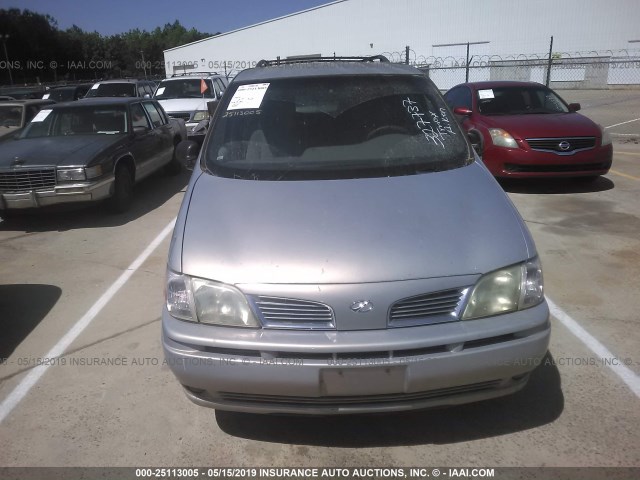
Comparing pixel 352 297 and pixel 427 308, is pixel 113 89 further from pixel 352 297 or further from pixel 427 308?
pixel 427 308

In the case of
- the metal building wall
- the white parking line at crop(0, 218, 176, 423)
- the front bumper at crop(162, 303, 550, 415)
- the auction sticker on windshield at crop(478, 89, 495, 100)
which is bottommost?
the white parking line at crop(0, 218, 176, 423)

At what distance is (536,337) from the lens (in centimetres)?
234

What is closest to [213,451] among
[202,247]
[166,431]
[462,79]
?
[166,431]

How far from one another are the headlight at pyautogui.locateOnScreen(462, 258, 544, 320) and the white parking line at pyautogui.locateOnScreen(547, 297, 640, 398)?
108 centimetres

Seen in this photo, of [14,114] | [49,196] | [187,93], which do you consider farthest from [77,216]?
[187,93]

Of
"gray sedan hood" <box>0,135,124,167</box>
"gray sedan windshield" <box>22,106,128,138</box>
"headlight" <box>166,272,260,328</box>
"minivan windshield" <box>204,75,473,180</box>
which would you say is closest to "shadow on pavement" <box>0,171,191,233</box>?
"gray sedan hood" <box>0,135,124,167</box>

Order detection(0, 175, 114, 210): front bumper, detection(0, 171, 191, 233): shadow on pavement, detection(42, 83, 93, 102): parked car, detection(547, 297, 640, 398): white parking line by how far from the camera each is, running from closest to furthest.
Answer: detection(547, 297, 640, 398): white parking line
detection(0, 175, 114, 210): front bumper
detection(0, 171, 191, 233): shadow on pavement
detection(42, 83, 93, 102): parked car

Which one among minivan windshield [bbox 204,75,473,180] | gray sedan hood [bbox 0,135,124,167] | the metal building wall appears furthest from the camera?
the metal building wall

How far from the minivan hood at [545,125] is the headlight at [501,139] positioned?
6 cm

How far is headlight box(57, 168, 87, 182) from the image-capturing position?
247 inches

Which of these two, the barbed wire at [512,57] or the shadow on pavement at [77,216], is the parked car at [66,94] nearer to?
the shadow on pavement at [77,216]

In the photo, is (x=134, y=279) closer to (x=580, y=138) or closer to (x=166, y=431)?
(x=166, y=431)

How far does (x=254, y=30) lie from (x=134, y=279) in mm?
48381

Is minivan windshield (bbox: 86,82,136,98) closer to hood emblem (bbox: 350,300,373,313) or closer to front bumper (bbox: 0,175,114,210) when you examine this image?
front bumper (bbox: 0,175,114,210)
